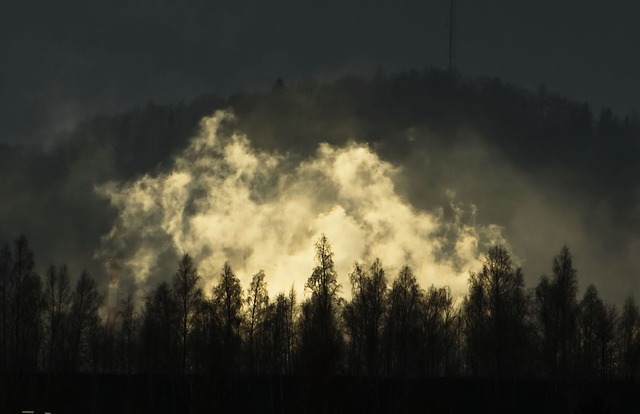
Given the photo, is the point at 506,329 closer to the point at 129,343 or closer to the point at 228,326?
the point at 228,326

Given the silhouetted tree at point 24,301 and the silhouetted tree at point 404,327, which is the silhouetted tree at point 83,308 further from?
the silhouetted tree at point 404,327

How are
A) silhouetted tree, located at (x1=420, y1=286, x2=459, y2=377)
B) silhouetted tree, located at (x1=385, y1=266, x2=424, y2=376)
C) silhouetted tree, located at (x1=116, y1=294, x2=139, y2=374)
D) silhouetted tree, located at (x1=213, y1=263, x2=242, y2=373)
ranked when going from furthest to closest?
silhouetted tree, located at (x1=116, y1=294, x2=139, y2=374)
silhouetted tree, located at (x1=420, y1=286, x2=459, y2=377)
silhouetted tree, located at (x1=213, y1=263, x2=242, y2=373)
silhouetted tree, located at (x1=385, y1=266, x2=424, y2=376)

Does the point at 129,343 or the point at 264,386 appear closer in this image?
the point at 264,386

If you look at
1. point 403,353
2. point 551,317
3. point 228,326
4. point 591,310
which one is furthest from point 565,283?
point 228,326

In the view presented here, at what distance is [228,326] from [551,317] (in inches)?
1222

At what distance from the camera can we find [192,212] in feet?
471

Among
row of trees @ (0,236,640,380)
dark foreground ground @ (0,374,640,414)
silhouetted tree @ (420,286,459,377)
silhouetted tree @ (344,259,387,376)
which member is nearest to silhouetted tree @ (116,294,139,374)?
row of trees @ (0,236,640,380)

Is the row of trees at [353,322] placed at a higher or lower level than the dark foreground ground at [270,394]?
higher

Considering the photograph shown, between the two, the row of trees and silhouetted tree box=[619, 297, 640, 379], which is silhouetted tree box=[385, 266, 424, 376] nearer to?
the row of trees

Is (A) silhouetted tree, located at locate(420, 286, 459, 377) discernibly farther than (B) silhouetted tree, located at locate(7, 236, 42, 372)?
Yes

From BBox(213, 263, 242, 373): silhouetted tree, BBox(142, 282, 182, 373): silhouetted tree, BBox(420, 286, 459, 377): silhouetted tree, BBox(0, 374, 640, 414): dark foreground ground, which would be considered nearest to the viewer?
BBox(0, 374, 640, 414): dark foreground ground

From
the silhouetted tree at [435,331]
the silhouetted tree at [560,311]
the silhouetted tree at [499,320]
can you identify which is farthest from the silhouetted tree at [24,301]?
the silhouetted tree at [560,311]

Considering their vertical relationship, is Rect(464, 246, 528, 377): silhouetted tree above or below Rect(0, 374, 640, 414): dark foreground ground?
above

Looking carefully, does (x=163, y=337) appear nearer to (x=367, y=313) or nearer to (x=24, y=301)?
(x=24, y=301)
